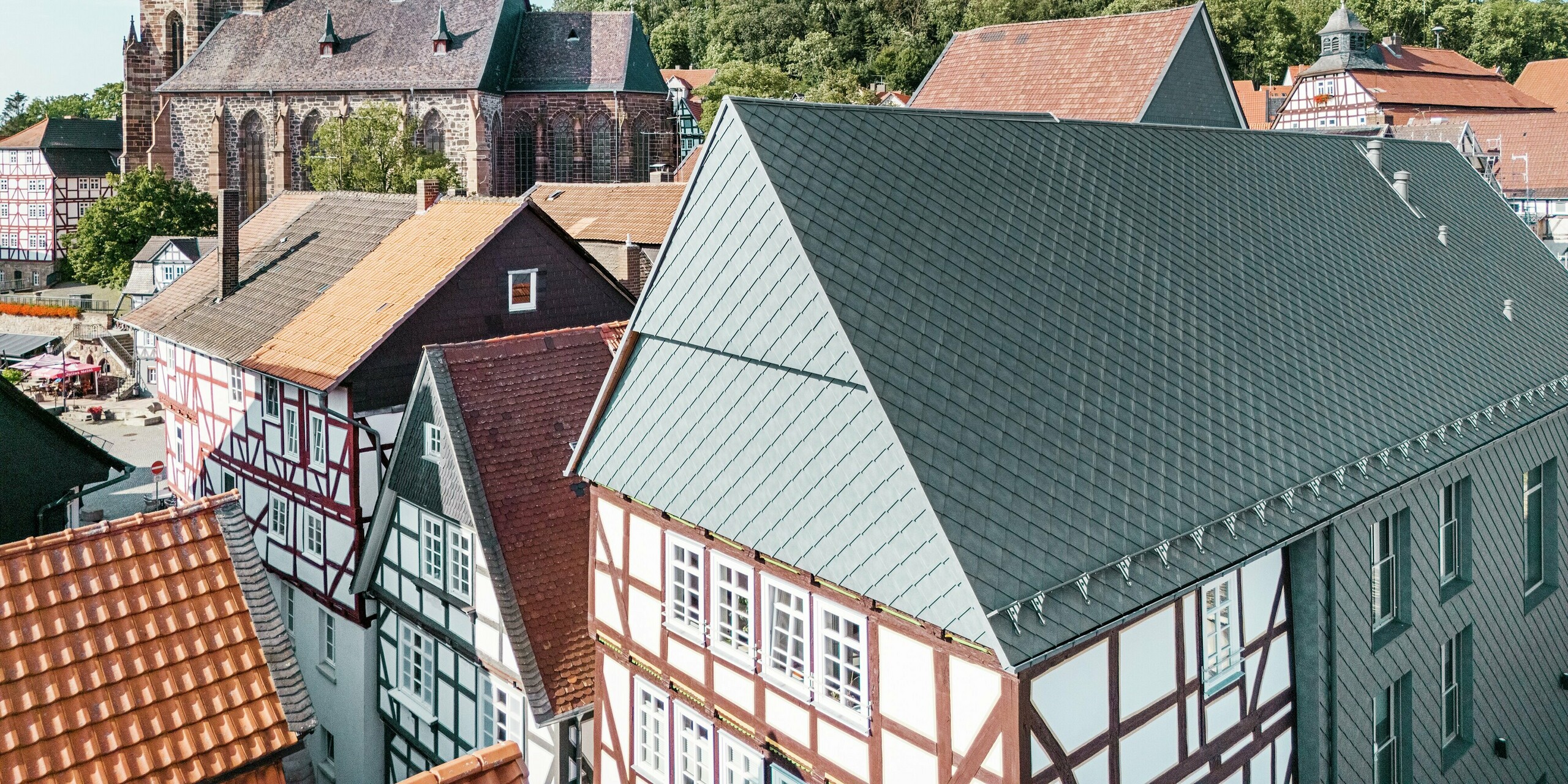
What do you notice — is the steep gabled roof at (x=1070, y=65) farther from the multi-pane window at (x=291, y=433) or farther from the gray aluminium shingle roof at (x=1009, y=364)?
the multi-pane window at (x=291, y=433)

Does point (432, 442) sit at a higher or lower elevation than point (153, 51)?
lower

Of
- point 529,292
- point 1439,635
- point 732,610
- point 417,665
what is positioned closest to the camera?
point 732,610

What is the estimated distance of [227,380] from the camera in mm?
21938

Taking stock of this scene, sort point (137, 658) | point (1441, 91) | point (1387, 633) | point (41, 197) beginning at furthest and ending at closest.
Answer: point (41, 197) < point (1441, 91) < point (1387, 633) < point (137, 658)

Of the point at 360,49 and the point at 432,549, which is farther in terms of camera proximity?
the point at 360,49

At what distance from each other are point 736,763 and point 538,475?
5142mm

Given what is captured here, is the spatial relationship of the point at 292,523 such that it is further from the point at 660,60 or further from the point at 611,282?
the point at 660,60

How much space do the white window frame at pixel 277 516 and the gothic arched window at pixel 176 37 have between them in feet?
178

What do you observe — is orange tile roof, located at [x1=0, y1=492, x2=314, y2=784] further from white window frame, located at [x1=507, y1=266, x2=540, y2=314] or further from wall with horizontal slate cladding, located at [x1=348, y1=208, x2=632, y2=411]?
white window frame, located at [x1=507, y1=266, x2=540, y2=314]

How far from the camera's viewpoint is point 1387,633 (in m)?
13.0

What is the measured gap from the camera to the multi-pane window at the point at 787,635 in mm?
10273

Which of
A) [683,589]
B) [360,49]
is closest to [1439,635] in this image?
[683,589]

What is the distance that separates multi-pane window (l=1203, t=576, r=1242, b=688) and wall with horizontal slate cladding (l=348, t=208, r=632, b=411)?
41.2ft

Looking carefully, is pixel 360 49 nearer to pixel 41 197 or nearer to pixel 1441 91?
pixel 41 197
